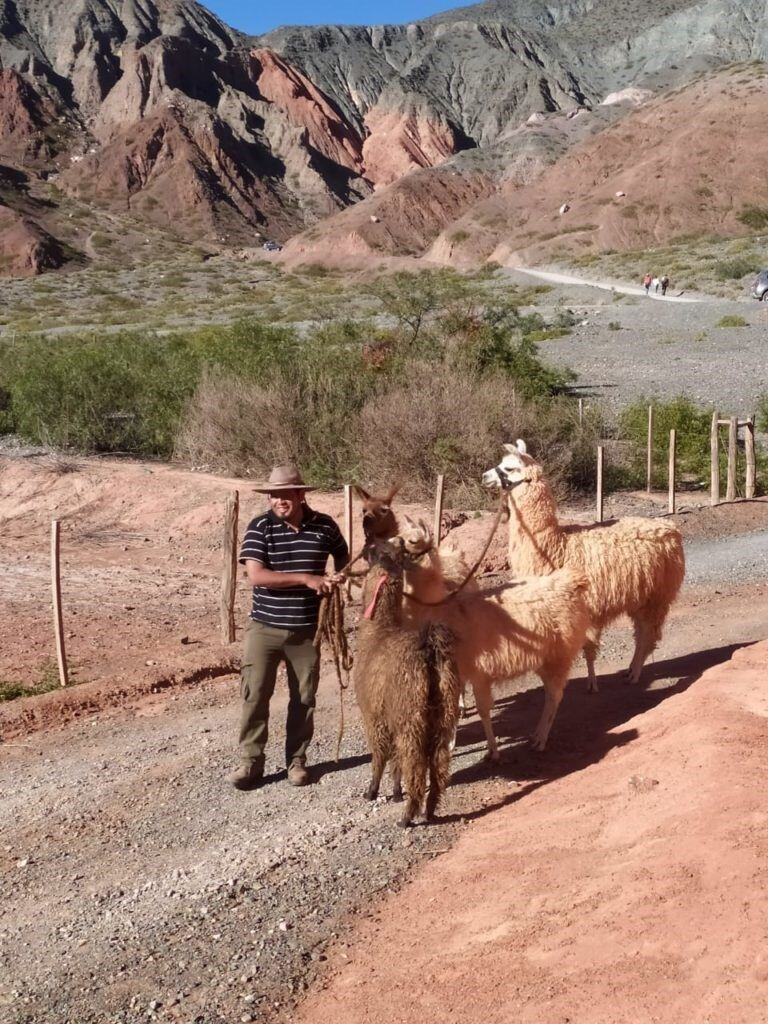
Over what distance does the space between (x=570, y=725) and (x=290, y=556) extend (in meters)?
2.51

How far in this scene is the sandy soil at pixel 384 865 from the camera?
4.15 meters

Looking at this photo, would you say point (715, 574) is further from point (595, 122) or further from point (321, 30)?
point (321, 30)

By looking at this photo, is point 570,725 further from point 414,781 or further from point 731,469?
point 731,469

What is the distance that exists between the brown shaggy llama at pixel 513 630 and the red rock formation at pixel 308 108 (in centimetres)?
11974

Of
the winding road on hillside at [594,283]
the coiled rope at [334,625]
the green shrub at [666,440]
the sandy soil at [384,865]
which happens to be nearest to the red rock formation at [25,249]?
the winding road on hillside at [594,283]

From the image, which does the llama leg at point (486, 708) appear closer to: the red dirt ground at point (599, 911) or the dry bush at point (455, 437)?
the red dirt ground at point (599, 911)

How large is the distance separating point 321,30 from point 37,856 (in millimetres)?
155959

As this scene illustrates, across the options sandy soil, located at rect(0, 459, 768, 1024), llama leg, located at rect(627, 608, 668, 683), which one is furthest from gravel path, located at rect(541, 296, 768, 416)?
sandy soil, located at rect(0, 459, 768, 1024)

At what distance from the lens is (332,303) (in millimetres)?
51000

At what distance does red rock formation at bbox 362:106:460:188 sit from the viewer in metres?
120

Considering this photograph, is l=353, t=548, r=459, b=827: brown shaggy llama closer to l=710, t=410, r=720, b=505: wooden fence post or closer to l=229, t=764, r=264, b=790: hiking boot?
l=229, t=764, r=264, b=790: hiking boot

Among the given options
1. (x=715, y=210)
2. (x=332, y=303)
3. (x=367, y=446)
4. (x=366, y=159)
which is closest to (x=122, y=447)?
(x=367, y=446)

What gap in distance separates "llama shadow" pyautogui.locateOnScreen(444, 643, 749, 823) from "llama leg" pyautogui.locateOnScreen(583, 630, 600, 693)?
65 millimetres

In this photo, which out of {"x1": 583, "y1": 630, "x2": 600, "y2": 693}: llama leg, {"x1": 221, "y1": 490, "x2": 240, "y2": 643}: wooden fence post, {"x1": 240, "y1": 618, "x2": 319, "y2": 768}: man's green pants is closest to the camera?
{"x1": 240, "y1": 618, "x2": 319, "y2": 768}: man's green pants
